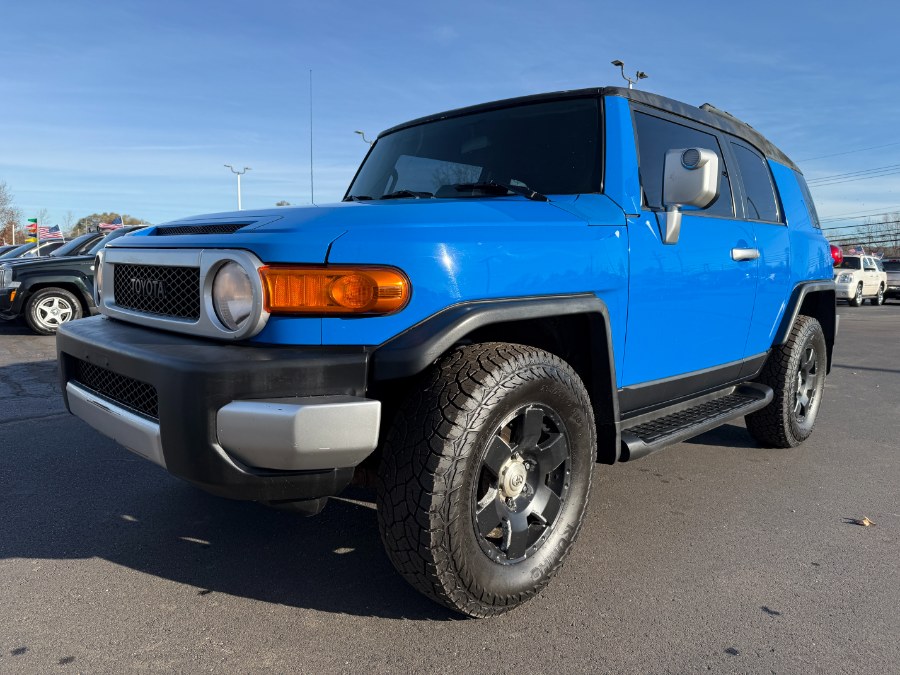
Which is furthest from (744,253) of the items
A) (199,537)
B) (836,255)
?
(199,537)

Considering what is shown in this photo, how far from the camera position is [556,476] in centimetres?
258

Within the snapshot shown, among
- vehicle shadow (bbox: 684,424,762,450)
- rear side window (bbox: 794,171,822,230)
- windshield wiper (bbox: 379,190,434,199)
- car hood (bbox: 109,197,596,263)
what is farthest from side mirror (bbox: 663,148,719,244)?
rear side window (bbox: 794,171,822,230)

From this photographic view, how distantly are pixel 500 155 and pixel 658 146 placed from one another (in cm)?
77

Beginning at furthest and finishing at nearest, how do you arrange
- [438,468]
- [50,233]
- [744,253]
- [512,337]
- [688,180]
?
[50,233]
[744,253]
[688,180]
[512,337]
[438,468]

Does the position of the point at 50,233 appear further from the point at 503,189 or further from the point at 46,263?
the point at 503,189

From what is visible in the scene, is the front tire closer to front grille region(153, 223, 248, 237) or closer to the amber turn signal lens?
front grille region(153, 223, 248, 237)

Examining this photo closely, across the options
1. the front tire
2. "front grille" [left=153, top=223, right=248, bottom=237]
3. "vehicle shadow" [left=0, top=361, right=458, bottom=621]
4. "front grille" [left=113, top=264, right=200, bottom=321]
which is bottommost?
"vehicle shadow" [left=0, top=361, right=458, bottom=621]

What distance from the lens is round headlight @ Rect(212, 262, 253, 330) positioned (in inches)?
82.2

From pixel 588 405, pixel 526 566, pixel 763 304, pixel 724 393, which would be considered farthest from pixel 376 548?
pixel 763 304

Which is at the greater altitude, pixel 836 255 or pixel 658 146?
pixel 658 146

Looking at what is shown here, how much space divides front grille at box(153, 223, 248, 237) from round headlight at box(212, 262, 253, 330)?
217mm

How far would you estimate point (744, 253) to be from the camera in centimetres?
362

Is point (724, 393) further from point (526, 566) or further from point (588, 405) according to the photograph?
point (526, 566)

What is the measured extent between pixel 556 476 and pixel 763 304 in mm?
2121
